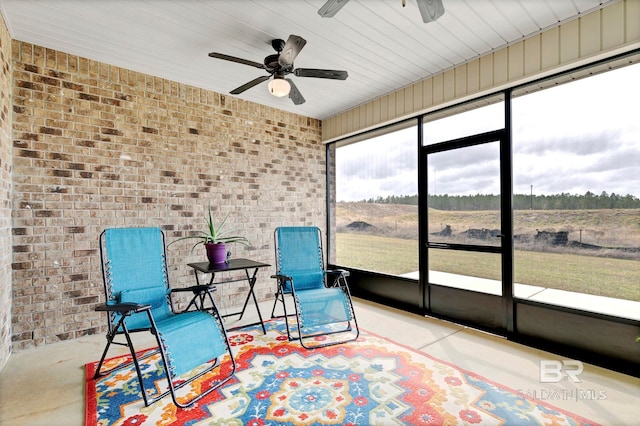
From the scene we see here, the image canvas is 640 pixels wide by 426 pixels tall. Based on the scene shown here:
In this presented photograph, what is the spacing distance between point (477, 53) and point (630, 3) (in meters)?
1.16

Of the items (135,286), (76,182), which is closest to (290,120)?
(76,182)

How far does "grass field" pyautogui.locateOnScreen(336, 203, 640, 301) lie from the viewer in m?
2.76

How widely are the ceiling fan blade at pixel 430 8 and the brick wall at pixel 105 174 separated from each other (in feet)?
10.3

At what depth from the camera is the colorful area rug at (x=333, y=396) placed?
81.1 inches

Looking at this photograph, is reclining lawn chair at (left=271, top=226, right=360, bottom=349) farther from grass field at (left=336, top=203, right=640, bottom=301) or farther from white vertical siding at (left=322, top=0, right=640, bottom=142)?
white vertical siding at (left=322, top=0, right=640, bottom=142)

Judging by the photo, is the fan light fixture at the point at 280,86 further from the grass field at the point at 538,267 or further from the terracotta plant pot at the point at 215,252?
the grass field at the point at 538,267

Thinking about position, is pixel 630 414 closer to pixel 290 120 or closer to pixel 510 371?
pixel 510 371

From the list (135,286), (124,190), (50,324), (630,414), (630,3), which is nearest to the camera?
(630,414)

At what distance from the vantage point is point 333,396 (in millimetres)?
2307

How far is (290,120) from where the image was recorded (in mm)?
5285

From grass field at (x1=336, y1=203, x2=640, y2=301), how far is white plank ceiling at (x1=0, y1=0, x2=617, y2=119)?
1.74 m

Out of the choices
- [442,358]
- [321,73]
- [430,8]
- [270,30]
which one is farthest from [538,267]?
[270,30]

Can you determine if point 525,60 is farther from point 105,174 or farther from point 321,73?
point 105,174

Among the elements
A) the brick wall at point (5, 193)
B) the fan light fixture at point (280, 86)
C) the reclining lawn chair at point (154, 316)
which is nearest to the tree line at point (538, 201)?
the fan light fixture at point (280, 86)
